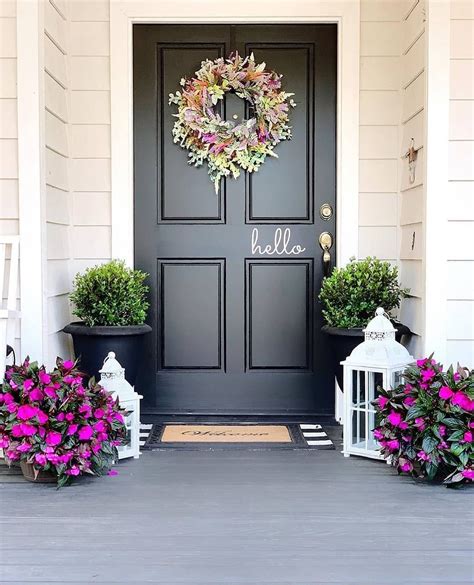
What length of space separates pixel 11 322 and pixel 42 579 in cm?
134

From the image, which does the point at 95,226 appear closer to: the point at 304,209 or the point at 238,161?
the point at 238,161

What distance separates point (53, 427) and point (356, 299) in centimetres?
148

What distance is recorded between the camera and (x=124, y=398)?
10.3ft

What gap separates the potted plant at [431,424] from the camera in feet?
8.88

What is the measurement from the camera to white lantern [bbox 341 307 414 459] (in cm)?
312

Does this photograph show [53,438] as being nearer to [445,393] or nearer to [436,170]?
[445,393]

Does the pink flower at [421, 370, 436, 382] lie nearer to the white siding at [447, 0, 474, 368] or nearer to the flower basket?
the white siding at [447, 0, 474, 368]

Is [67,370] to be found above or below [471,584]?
above

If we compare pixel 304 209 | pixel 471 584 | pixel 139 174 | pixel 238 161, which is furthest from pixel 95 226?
pixel 471 584

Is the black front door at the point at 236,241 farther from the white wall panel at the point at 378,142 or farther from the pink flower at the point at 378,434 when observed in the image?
the pink flower at the point at 378,434

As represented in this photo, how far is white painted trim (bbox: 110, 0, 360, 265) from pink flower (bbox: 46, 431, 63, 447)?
4.45ft

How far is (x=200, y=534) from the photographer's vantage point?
2.27 m

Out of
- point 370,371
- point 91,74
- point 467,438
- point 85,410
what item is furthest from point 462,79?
point 85,410

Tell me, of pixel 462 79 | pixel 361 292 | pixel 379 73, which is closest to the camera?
pixel 462 79
